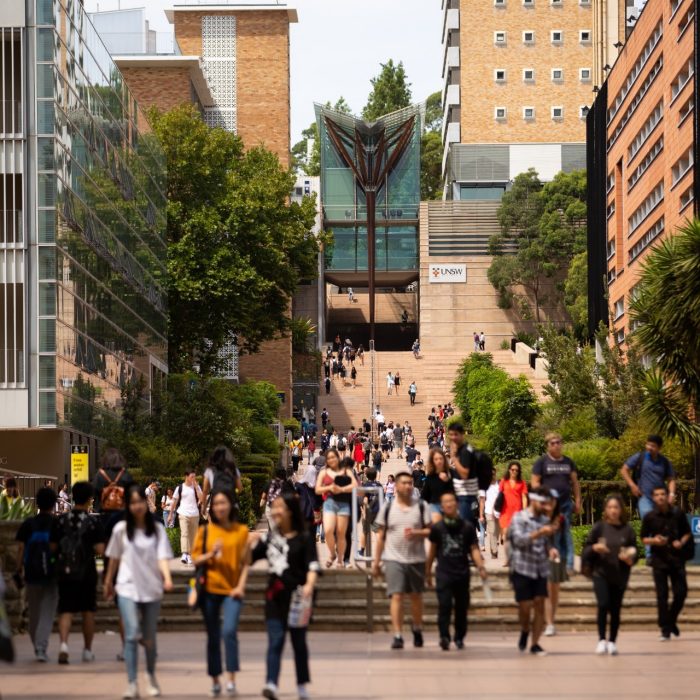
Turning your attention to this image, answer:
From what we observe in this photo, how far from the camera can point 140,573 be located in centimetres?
1361

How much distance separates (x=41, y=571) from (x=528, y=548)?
454 cm

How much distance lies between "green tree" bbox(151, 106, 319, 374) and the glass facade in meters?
2.78

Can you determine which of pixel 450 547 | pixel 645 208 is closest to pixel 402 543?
pixel 450 547

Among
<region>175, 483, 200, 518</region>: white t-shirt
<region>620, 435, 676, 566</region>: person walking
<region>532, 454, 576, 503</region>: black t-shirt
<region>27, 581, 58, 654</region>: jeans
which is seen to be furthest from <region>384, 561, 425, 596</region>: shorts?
<region>175, 483, 200, 518</region>: white t-shirt

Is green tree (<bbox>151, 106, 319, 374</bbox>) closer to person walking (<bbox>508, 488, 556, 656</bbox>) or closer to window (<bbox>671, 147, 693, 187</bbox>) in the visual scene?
window (<bbox>671, 147, 693, 187</bbox>)

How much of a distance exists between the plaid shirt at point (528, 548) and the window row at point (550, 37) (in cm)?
9795

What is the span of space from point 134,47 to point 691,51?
3941 centimetres

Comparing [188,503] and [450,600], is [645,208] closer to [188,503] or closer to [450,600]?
[188,503]

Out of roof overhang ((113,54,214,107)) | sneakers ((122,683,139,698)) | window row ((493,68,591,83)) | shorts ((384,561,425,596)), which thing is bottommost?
sneakers ((122,683,139,698))

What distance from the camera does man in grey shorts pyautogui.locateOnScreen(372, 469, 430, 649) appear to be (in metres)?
16.3

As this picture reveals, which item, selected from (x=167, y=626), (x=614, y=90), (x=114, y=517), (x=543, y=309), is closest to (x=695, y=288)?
(x=167, y=626)

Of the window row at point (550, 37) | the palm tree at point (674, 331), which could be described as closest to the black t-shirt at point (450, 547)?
the palm tree at point (674, 331)

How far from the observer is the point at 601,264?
67.5 m

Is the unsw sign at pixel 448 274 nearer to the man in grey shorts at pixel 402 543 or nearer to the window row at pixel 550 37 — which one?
the window row at pixel 550 37
